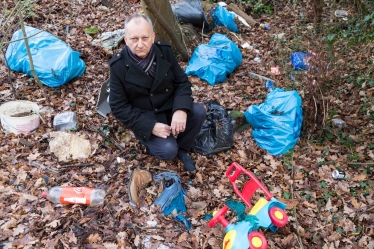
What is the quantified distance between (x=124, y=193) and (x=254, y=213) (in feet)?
4.37

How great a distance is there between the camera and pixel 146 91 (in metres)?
3.14

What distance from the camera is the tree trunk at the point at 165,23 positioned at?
4.52 m

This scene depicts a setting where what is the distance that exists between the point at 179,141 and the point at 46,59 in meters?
2.28

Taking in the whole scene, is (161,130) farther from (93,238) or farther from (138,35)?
(93,238)

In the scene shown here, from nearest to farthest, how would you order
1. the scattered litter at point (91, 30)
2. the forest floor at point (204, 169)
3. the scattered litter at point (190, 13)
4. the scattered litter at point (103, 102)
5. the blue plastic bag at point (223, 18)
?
the forest floor at point (204, 169) → the scattered litter at point (103, 102) → the scattered litter at point (91, 30) → the scattered litter at point (190, 13) → the blue plastic bag at point (223, 18)

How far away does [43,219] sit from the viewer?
8.87 ft

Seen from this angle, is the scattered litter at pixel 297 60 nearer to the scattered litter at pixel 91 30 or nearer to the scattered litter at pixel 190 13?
the scattered litter at pixel 190 13

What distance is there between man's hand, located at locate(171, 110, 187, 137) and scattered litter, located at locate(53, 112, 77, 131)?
138 cm

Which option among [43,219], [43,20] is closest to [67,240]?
[43,219]

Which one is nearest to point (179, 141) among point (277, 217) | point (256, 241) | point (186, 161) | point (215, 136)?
point (186, 161)

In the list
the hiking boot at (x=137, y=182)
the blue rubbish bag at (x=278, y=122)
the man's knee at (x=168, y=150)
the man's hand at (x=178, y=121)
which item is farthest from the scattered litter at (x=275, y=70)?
the hiking boot at (x=137, y=182)

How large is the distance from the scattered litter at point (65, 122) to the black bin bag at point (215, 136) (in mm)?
1528

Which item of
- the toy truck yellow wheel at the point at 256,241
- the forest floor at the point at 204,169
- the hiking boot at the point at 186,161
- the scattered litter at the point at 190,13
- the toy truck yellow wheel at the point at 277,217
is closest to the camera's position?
the toy truck yellow wheel at the point at 256,241

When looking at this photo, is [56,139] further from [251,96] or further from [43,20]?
[43,20]
